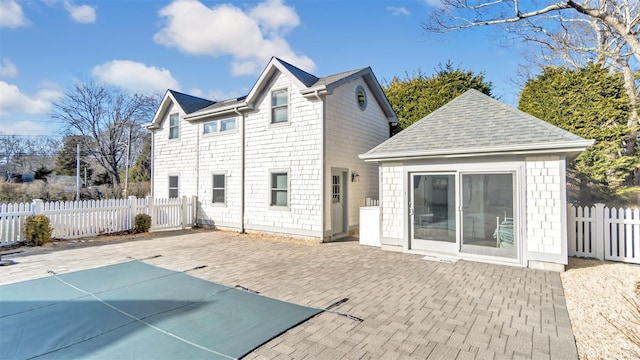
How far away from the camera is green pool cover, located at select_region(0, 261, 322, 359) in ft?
10.2

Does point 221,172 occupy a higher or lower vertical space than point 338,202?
higher

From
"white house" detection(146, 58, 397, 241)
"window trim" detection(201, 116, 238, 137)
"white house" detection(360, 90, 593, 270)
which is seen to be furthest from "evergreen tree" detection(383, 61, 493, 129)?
"window trim" detection(201, 116, 238, 137)

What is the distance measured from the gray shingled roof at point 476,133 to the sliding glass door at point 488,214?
2.50ft

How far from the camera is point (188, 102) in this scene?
14.3 meters

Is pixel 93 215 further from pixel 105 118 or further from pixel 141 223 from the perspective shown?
pixel 105 118

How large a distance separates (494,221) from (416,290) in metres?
3.08

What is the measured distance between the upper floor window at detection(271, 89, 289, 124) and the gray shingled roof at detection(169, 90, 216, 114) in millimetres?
5319

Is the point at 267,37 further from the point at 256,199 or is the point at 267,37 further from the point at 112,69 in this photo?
the point at 112,69

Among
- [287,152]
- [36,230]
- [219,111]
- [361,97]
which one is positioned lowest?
[36,230]

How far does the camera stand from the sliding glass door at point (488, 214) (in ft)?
21.6

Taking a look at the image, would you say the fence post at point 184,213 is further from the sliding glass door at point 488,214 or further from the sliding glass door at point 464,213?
the sliding glass door at point 488,214

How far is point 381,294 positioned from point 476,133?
485 centimetres

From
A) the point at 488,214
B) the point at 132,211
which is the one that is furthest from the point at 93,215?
the point at 488,214

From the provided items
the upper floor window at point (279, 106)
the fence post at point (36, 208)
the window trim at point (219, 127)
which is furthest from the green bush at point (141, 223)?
the upper floor window at point (279, 106)
